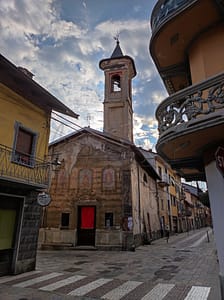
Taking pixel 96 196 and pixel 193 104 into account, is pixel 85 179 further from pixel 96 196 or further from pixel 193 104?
pixel 193 104

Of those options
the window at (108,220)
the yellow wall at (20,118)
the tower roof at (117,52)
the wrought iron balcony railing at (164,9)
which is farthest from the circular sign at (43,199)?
the tower roof at (117,52)

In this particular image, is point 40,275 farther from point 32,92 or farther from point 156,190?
point 156,190

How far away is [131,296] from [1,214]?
510 cm

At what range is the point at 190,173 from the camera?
757 cm

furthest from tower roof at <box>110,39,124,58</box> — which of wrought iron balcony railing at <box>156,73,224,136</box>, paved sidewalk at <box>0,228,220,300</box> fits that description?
wrought iron balcony railing at <box>156,73,224,136</box>

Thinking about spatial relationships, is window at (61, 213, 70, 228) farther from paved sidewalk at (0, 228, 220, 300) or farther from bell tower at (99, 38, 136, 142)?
bell tower at (99, 38, 136, 142)

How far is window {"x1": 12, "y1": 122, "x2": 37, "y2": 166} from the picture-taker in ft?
27.8

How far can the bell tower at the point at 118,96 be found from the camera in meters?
24.0

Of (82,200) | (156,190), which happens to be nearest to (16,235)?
(82,200)

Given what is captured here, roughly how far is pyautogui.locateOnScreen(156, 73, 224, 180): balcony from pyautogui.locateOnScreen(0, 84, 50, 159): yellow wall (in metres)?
5.53

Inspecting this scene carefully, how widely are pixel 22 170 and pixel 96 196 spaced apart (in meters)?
8.37

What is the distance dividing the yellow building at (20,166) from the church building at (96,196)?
5.66m

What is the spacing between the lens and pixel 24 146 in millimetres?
8953

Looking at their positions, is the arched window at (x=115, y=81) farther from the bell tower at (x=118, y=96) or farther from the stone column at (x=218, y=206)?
the stone column at (x=218, y=206)
